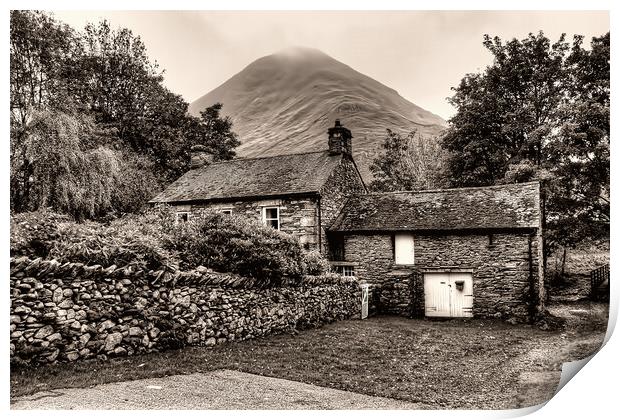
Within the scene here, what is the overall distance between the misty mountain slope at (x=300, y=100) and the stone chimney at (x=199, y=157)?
7957mm

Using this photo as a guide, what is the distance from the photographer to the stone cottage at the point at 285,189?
1475cm

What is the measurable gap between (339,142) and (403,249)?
169 inches

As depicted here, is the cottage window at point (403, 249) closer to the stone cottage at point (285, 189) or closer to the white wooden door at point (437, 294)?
the white wooden door at point (437, 294)

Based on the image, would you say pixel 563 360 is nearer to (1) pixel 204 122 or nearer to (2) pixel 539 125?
(2) pixel 539 125

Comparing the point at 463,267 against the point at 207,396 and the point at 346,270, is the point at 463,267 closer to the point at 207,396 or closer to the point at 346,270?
the point at 346,270

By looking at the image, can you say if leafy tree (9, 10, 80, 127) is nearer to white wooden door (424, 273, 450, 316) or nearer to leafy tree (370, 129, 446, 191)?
white wooden door (424, 273, 450, 316)

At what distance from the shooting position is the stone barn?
12.8 meters

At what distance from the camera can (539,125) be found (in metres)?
13.3

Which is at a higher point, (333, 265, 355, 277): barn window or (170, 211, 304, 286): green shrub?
(170, 211, 304, 286): green shrub

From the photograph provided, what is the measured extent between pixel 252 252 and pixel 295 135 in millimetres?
3640

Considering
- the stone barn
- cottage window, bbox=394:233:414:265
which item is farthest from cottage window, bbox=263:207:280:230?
cottage window, bbox=394:233:414:265

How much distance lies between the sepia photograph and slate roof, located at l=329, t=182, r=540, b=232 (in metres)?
0.07

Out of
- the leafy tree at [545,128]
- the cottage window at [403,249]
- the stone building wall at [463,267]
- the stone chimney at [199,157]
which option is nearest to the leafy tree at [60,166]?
the leafy tree at [545,128]

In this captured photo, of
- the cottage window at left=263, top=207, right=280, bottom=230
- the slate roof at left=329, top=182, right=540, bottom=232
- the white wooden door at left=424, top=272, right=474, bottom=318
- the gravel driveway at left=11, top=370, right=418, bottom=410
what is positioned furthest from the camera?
the cottage window at left=263, top=207, right=280, bottom=230
